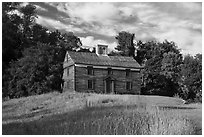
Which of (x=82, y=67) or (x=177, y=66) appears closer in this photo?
(x=82, y=67)

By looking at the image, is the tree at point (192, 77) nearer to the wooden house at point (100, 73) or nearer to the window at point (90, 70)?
the wooden house at point (100, 73)

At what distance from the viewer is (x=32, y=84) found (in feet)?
19.2

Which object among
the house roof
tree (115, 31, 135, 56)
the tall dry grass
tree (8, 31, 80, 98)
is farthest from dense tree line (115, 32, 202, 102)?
the tall dry grass

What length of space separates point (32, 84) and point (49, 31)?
108 centimetres

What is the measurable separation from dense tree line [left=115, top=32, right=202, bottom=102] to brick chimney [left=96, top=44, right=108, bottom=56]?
0.80ft

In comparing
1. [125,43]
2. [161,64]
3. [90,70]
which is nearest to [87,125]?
Result: [90,70]

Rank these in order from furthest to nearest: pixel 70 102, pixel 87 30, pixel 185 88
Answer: pixel 185 88 < pixel 70 102 < pixel 87 30

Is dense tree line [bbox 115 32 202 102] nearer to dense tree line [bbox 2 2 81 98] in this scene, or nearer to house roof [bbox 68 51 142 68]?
house roof [bbox 68 51 142 68]

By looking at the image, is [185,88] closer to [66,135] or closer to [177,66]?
[177,66]

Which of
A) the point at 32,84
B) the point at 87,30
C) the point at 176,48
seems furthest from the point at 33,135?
the point at 176,48

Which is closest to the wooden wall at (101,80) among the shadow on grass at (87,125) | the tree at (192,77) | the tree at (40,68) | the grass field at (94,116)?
the grass field at (94,116)

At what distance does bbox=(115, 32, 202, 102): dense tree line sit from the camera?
6.70 m

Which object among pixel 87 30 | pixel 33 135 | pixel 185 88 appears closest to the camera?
pixel 33 135

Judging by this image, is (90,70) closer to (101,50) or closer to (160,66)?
(101,50)
